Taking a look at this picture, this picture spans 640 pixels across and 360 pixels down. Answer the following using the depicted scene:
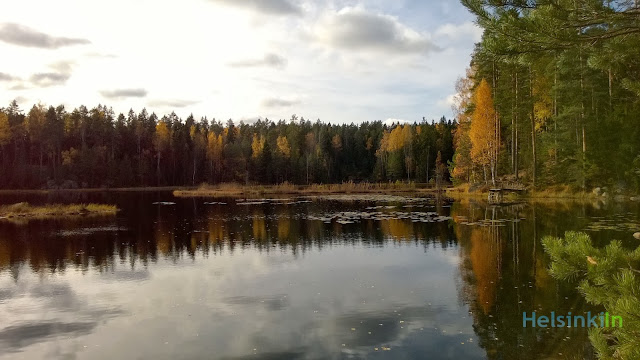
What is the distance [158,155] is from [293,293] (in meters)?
102

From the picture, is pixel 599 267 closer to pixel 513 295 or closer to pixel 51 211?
pixel 513 295

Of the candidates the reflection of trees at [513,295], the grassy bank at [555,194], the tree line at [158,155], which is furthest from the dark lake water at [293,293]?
the tree line at [158,155]

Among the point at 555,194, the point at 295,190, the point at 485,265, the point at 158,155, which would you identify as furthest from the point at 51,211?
the point at 158,155

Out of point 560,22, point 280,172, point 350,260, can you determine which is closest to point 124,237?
point 350,260

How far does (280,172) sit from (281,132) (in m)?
34.5

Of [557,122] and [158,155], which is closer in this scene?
[557,122]

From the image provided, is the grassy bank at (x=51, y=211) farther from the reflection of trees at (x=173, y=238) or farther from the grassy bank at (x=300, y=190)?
the grassy bank at (x=300, y=190)

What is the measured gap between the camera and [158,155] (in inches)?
4277

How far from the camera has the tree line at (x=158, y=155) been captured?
95750 mm

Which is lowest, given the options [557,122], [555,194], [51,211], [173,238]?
[173,238]

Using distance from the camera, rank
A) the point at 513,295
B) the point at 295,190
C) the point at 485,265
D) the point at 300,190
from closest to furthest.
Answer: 1. the point at 513,295
2. the point at 485,265
3. the point at 295,190
4. the point at 300,190

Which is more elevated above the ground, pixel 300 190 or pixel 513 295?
pixel 300 190

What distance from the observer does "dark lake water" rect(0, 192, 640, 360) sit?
971 centimetres

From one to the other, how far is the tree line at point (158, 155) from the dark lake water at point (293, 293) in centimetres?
7286
